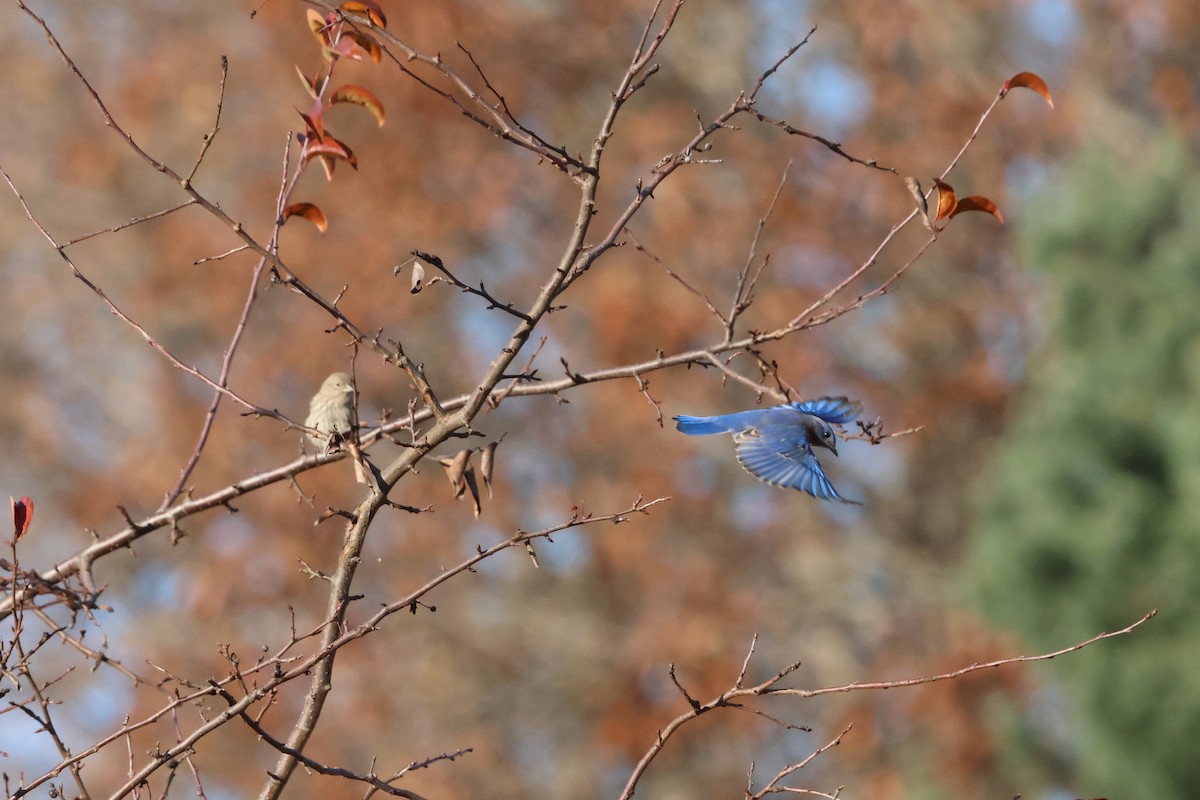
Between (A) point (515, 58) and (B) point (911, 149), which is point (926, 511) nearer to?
(B) point (911, 149)

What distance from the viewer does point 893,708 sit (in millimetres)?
12281

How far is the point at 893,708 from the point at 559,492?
3459 mm

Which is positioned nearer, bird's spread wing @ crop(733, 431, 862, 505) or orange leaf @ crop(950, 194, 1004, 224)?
orange leaf @ crop(950, 194, 1004, 224)

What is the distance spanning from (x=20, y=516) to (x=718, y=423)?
2406 mm

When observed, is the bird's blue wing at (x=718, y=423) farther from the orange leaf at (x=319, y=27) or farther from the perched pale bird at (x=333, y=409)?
the orange leaf at (x=319, y=27)

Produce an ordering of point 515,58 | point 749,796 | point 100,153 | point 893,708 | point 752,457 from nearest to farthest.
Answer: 1. point 749,796
2. point 752,457
3. point 893,708
4. point 515,58
5. point 100,153

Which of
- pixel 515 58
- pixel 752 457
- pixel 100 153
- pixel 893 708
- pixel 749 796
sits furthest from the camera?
pixel 100 153

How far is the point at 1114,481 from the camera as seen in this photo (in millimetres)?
8922

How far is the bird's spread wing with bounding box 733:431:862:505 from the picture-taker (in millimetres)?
4270

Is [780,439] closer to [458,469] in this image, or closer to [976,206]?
[976,206]

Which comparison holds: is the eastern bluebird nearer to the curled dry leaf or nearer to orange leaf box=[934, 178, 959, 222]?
orange leaf box=[934, 178, 959, 222]

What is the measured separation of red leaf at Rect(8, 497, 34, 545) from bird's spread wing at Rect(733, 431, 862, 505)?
88.3 inches

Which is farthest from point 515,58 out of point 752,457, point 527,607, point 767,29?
point 752,457

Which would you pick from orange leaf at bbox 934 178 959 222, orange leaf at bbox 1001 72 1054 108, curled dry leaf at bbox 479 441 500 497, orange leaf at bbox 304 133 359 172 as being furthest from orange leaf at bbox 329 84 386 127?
orange leaf at bbox 1001 72 1054 108
